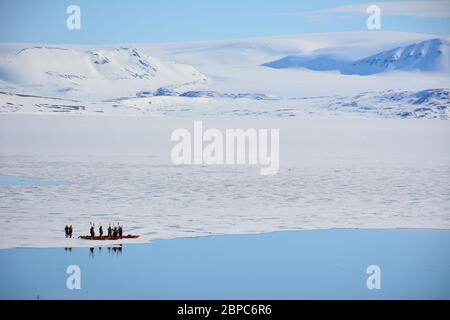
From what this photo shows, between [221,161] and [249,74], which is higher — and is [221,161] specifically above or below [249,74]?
below

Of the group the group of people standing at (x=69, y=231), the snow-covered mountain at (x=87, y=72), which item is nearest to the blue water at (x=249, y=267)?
the group of people standing at (x=69, y=231)

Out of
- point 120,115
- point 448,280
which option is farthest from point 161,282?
point 120,115

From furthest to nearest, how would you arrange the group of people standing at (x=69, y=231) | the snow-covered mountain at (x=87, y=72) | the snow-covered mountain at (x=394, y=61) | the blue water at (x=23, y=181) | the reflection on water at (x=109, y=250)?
the snow-covered mountain at (x=394, y=61), the snow-covered mountain at (x=87, y=72), the blue water at (x=23, y=181), the group of people standing at (x=69, y=231), the reflection on water at (x=109, y=250)

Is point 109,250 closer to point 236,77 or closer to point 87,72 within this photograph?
point 236,77

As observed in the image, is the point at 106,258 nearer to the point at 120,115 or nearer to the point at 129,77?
the point at 120,115

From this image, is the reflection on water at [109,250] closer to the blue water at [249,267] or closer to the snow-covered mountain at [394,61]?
the blue water at [249,267]

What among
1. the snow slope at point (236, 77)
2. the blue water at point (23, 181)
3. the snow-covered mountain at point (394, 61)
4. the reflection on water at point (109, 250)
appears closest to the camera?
the reflection on water at point (109, 250)
